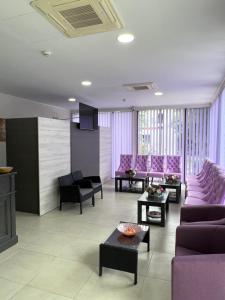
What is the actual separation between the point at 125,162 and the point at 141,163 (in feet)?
1.76

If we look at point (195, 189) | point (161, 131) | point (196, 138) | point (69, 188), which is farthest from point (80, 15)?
point (196, 138)

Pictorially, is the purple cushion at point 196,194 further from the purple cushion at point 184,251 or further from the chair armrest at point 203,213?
the purple cushion at point 184,251

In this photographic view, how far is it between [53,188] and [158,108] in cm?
463

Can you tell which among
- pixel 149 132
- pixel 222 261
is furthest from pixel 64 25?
pixel 149 132

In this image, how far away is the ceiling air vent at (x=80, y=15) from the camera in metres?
1.83

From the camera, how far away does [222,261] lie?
1.48m

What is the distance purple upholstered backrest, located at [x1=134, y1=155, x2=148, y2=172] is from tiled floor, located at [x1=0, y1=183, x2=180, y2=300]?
3039mm

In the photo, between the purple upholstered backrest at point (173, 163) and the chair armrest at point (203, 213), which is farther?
the purple upholstered backrest at point (173, 163)

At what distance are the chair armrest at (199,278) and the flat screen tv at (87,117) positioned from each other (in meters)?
4.64

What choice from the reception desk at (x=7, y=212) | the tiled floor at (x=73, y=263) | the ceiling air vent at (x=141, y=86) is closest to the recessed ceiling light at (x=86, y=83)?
the ceiling air vent at (x=141, y=86)

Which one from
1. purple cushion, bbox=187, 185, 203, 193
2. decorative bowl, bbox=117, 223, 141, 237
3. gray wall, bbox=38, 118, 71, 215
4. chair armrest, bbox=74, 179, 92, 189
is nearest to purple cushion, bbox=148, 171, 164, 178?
purple cushion, bbox=187, 185, 203, 193

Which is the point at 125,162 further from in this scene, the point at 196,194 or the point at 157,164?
the point at 196,194

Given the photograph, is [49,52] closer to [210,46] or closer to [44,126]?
[44,126]

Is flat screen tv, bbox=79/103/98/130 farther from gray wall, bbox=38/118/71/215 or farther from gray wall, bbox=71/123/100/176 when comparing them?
gray wall, bbox=38/118/71/215
